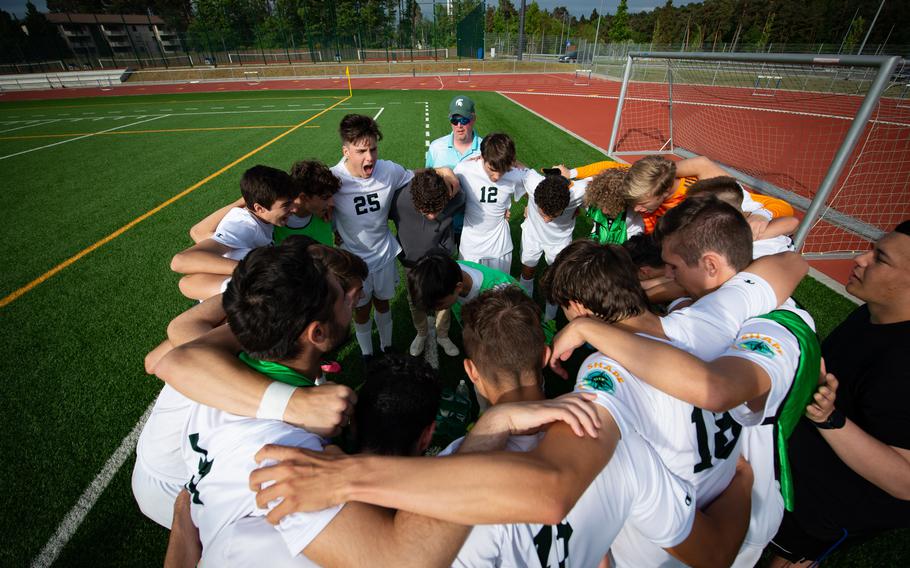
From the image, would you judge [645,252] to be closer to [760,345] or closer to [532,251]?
[532,251]

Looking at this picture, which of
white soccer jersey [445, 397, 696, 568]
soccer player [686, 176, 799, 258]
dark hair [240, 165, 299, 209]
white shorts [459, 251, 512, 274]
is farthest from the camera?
white shorts [459, 251, 512, 274]

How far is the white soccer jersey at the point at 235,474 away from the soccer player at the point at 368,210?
2191mm

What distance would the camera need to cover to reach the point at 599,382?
1356 mm

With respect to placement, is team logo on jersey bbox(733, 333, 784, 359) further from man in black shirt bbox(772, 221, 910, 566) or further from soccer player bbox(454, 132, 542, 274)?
soccer player bbox(454, 132, 542, 274)

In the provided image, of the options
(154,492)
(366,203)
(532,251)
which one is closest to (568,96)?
(532,251)

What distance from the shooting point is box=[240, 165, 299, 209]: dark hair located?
275cm

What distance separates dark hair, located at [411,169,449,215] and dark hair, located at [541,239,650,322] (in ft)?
5.06

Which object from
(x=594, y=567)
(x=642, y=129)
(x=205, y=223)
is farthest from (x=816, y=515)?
(x=642, y=129)

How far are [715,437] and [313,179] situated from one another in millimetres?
3179

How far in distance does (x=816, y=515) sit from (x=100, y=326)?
6.75 meters

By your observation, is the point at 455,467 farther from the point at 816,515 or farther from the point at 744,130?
the point at 744,130

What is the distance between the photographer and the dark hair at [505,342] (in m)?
1.50

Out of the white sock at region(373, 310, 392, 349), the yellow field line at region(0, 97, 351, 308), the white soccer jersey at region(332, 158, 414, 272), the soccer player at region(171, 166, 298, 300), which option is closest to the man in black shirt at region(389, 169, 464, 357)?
the white soccer jersey at region(332, 158, 414, 272)

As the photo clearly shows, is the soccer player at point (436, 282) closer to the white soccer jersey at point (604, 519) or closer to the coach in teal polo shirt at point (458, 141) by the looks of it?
the white soccer jersey at point (604, 519)
